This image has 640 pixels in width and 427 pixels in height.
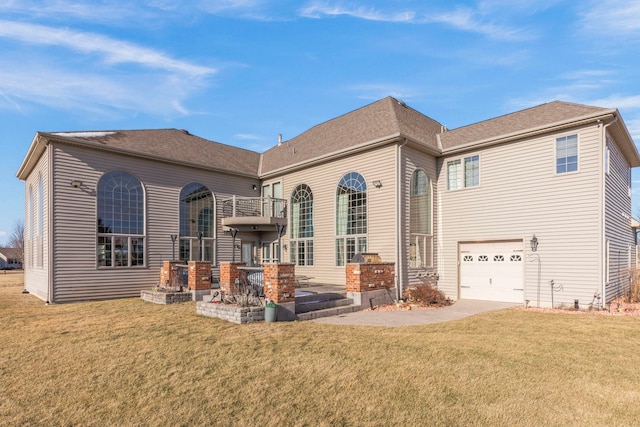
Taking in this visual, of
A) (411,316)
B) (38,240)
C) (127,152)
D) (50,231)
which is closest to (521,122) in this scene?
(411,316)

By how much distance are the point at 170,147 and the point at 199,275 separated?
695 centimetres

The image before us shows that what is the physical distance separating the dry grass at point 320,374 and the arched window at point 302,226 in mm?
7548

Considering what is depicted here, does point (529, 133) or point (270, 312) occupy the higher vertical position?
point (529, 133)

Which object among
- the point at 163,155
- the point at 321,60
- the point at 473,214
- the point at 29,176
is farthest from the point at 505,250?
the point at 29,176

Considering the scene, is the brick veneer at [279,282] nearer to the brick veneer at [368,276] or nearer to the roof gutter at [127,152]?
the brick veneer at [368,276]

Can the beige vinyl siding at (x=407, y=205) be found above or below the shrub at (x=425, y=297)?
above

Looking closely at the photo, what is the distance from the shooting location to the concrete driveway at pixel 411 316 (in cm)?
871

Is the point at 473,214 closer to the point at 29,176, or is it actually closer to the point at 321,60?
the point at 321,60

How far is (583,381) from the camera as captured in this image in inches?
181

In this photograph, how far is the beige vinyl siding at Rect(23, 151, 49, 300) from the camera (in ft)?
42.2

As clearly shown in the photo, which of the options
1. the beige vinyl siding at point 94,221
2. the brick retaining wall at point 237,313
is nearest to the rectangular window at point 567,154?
the brick retaining wall at point 237,313

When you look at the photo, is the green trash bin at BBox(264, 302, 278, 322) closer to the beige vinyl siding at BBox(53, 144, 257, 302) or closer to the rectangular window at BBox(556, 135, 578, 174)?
the beige vinyl siding at BBox(53, 144, 257, 302)

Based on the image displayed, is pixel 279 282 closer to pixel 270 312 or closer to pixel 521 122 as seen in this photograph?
pixel 270 312

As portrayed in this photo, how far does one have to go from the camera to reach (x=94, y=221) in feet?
43.4
